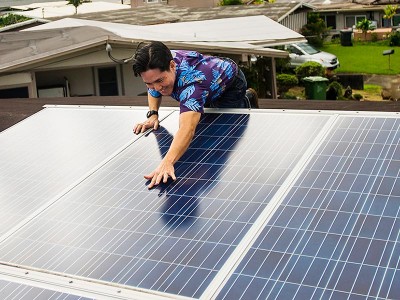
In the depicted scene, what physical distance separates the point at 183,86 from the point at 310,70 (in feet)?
91.1

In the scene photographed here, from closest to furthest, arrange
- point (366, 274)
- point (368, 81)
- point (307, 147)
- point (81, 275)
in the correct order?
1. point (366, 274)
2. point (81, 275)
3. point (307, 147)
4. point (368, 81)

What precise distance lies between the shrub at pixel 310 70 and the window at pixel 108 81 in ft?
55.1

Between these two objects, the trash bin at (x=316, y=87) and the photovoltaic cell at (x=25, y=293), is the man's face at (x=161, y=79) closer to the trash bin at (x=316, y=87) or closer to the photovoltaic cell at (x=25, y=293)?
the photovoltaic cell at (x=25, y=293)

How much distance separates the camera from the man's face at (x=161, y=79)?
5938mm

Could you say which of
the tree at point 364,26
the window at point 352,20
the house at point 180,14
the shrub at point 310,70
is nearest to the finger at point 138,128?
the house at point 180,14

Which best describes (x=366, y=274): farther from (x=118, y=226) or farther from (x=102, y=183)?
(x=102, y=183)

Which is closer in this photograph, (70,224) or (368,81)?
(70,224)

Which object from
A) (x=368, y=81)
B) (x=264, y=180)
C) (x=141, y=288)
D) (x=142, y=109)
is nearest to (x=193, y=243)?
(x=141, y=288)

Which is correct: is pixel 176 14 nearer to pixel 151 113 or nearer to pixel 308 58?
pixel 308 58

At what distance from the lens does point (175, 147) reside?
568cm

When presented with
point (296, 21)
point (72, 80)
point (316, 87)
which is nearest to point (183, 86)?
point (72, 80)

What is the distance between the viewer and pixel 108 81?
57.6 ft

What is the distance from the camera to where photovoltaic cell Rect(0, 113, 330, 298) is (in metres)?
4.39

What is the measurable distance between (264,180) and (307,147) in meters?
0.59
